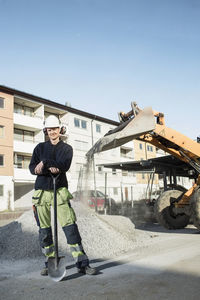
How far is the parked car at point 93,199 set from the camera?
13177 mm

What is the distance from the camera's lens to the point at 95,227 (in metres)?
7.07

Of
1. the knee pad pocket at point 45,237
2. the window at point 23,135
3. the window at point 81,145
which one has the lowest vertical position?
the knee pad pocket at point 45,237

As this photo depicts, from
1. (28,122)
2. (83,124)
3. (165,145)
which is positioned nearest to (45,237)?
(165,145)

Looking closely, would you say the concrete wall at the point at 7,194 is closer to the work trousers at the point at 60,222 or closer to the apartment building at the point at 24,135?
the apartment building at the point at 24,135

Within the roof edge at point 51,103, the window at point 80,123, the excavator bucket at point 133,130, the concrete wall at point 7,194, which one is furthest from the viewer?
the window at point 80,123

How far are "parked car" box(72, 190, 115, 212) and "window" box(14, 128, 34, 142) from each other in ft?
71.7

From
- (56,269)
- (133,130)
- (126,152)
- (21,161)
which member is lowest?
(56,269)

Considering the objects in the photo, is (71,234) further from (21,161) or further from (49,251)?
(21,161)

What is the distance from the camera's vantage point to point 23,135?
34.4 metres

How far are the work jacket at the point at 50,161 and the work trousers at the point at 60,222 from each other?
0.11 m

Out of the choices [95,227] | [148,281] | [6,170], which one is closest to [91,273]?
[148,281]

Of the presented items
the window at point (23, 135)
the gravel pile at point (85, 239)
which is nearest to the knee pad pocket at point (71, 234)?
the gravel pile at point (85, 239)

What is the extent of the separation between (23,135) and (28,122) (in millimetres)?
1812

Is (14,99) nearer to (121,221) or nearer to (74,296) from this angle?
(121,221)
